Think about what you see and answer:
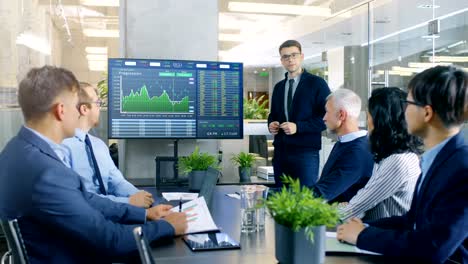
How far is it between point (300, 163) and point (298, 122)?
0.31 meters

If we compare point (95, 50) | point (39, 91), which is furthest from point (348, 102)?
point (95, 50)

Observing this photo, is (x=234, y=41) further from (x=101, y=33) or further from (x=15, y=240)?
(x=15, y=240)

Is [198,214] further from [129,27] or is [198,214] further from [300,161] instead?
[129,27]

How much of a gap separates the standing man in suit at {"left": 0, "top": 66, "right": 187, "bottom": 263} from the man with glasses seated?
777mm

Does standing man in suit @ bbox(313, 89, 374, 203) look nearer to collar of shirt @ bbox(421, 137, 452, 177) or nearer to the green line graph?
collar of shirt @ bbox(421, 137, 452, 177)

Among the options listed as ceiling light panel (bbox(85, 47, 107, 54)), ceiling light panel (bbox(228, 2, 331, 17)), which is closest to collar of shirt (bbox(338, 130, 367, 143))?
ceiling light panel (bbox(85, 47, 107, 54))

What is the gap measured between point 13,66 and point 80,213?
10.1ft

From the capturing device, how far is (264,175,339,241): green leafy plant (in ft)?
4.14

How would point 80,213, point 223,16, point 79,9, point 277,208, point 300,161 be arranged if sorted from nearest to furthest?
point 277,208 < point 80,213 < point 300,161 < point 79,9 < point 223,16

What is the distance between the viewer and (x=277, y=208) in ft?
4.23

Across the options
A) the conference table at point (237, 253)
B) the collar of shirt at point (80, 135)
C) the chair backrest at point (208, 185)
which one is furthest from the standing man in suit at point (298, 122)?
the conference table at point (237, 253)

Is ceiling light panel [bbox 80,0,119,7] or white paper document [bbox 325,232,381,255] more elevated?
ceiling light panel [bbox 80,0,119,7]

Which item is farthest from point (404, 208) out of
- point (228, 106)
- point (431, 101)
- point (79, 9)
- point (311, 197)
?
point (79, 9)

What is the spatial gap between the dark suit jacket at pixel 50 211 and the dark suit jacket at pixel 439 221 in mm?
826
